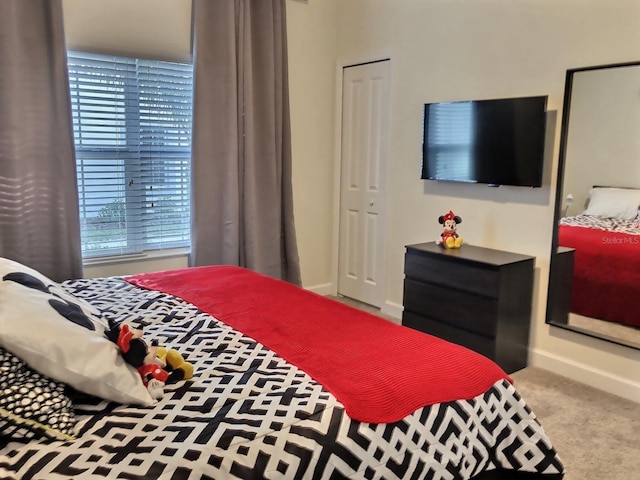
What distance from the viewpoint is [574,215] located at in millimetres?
3107

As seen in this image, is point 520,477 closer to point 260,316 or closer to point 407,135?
point 260,316

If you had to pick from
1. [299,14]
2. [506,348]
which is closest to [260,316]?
[506,348]

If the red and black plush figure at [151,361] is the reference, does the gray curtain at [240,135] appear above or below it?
above

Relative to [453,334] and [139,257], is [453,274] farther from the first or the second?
[139,257]

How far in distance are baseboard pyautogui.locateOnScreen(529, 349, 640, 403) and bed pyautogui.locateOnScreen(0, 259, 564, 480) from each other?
140 centimetres

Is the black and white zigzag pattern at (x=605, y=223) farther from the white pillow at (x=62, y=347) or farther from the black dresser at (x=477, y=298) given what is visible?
the white pillow at (x=62, y=347)

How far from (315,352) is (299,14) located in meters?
3.43

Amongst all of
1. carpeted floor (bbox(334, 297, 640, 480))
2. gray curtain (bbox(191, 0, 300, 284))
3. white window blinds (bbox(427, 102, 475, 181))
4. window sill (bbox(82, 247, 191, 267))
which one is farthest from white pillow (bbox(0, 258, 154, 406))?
white window blinds (bbox(427, 102, 475, 181))

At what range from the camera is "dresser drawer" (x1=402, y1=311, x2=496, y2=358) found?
320 cm

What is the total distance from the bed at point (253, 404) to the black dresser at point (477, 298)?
50.6 inches

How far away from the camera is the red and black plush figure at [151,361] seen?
151 cm

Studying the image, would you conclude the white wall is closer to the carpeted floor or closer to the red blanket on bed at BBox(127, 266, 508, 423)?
the carpeted floor

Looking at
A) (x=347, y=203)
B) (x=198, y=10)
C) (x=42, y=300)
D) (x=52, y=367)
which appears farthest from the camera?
(x=347, y=203)

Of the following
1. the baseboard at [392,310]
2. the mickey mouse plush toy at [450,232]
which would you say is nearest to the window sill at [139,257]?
the baseboard at [392,310]
